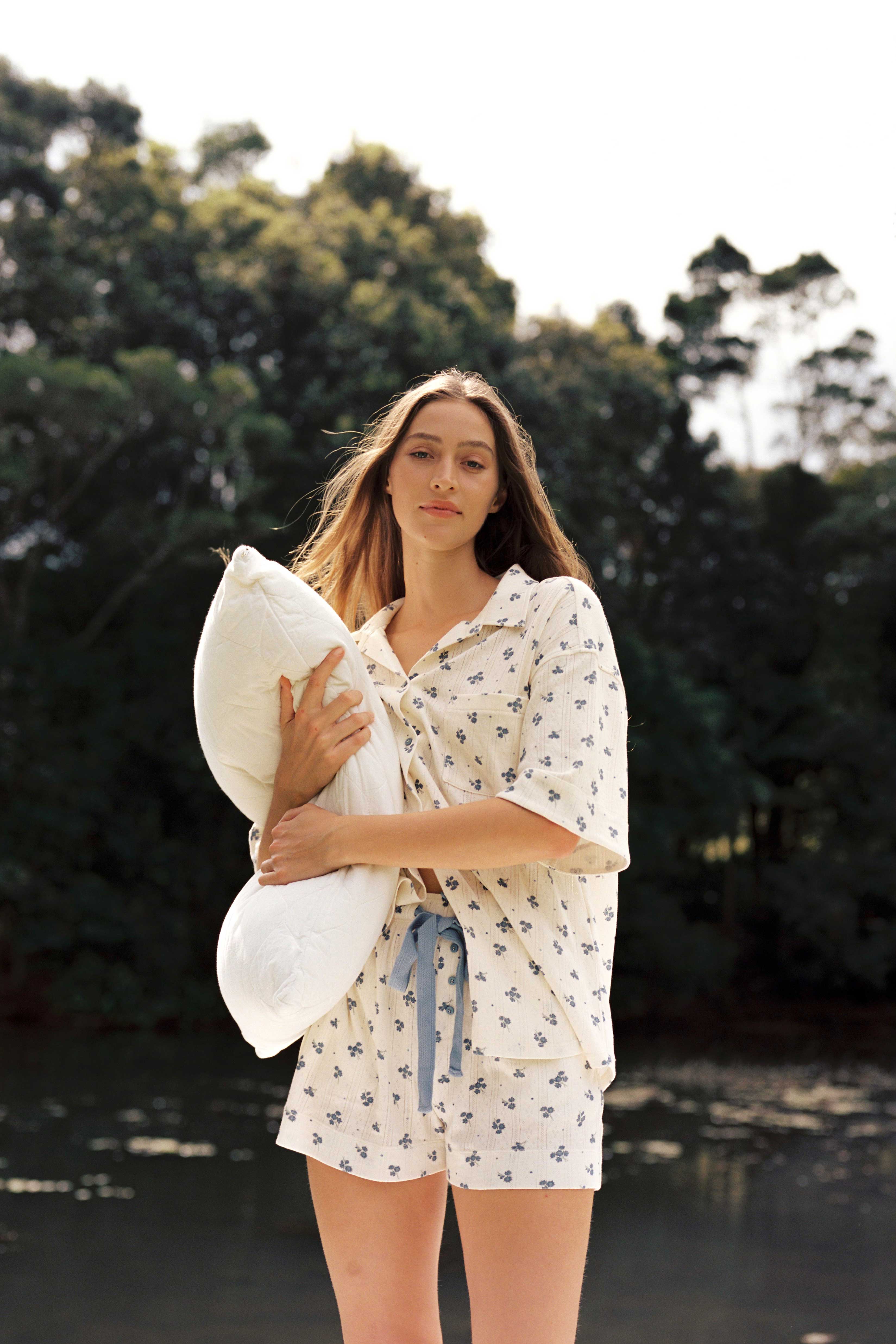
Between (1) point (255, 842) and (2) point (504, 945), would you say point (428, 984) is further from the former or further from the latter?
(1) point (255, 842)

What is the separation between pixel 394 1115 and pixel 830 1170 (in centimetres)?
553

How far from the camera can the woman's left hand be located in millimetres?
1253

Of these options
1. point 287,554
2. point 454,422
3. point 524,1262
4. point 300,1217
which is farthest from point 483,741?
point 287,554

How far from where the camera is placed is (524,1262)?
117 cm

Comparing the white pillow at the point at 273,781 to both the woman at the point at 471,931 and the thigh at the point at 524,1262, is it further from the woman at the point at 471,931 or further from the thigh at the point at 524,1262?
the thigh at the point at 524,1262

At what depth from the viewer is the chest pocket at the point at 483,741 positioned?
51.6 inches

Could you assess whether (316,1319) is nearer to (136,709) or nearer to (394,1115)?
(394,1115)

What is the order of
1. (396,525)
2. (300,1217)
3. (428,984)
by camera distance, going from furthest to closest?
(300,1217), (396,525), (428,984)

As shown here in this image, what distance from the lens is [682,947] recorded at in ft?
37.3

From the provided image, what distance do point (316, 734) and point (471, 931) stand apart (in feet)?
0.80

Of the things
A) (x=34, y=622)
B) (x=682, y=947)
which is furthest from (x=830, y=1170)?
(x=34, y=622)

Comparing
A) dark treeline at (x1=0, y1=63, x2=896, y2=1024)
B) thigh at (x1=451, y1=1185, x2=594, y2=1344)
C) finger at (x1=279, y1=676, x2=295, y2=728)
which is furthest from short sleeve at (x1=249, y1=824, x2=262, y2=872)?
dark treeline at (x1=0, y1=63, x2=896, y2=1024)

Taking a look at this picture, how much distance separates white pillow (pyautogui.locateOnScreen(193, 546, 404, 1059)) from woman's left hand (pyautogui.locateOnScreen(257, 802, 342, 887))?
0.4 inches

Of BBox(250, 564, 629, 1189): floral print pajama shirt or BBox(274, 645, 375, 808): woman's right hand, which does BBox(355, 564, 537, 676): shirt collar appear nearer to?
BBox(250, 564, 629, 1189): floral print pajama shirt
